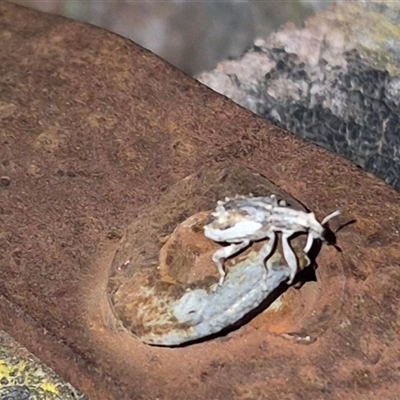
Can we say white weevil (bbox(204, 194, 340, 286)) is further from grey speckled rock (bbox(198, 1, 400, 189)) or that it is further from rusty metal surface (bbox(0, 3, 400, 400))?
grey speckled rock (bbox(198, 1, 400, 189))

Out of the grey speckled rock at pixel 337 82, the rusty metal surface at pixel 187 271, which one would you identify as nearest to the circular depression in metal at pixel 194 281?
the rusty metal surface at pixel 187 271

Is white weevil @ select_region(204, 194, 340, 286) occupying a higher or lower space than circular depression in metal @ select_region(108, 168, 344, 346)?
higher

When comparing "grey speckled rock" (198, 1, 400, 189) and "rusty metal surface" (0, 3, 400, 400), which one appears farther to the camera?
"grey speckled rock" (198, 1, 400, 189)

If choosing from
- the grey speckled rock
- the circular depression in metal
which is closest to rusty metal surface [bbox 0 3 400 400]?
the circular depression in metal

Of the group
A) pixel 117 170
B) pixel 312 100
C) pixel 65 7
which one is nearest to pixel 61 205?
pixel 117 170

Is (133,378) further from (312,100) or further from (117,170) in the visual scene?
(312,100)

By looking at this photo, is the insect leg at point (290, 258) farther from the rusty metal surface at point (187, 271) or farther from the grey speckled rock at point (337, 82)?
the grey speckled rock at point (337, 82)
